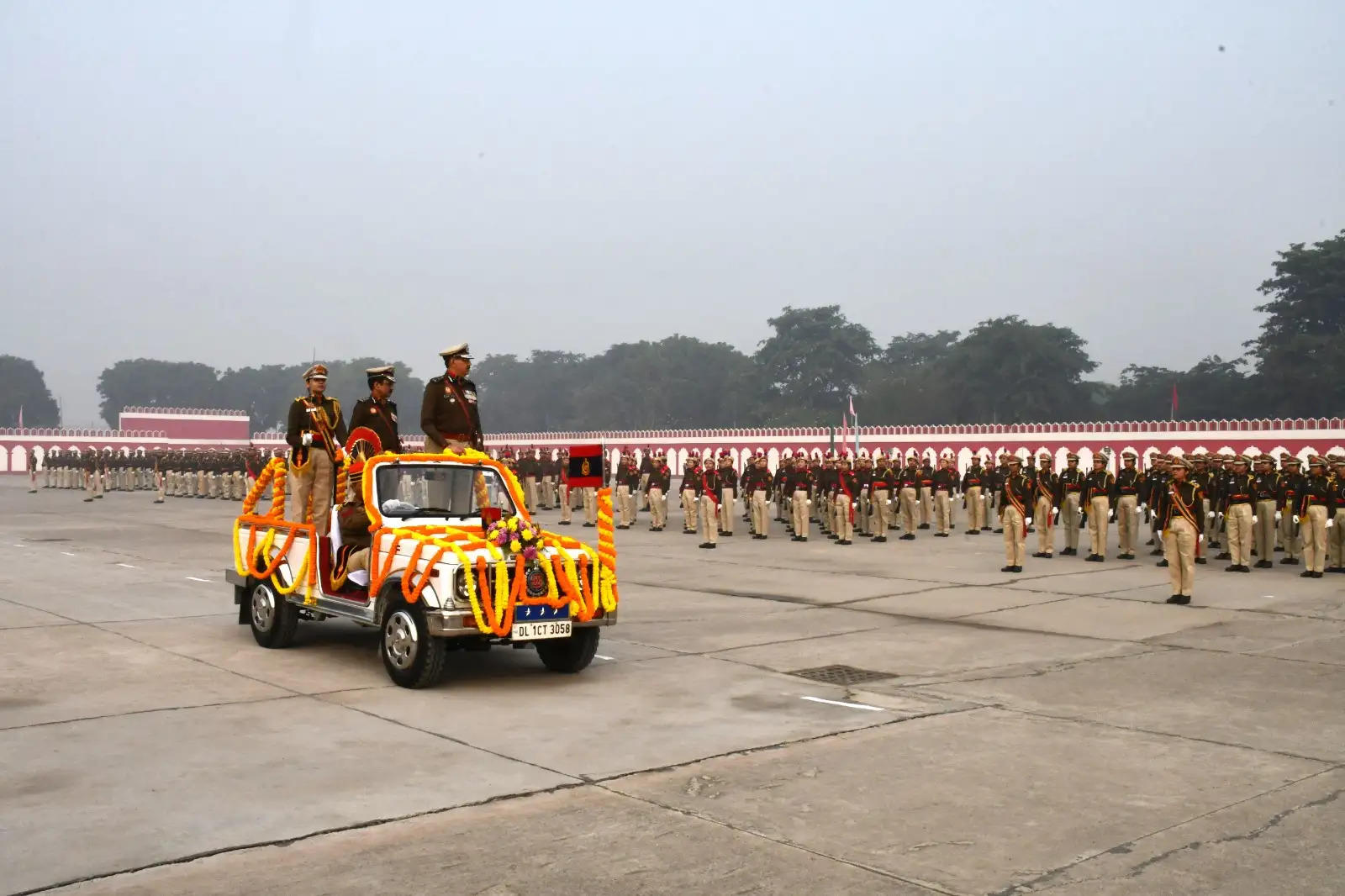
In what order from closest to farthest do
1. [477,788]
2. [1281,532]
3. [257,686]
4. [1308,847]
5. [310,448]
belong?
[1308,847] < [477,788] < [257,686] < [310,448] < [1281,532]

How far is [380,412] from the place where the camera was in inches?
466

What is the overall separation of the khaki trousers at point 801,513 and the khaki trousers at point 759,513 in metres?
0.69

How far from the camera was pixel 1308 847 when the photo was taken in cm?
586

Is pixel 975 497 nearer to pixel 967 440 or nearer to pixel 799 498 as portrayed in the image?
pixel 799 498

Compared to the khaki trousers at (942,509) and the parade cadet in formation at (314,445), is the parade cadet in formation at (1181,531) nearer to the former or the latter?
the parade cadet in formation at (314,445)

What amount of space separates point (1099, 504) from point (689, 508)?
10144 mm

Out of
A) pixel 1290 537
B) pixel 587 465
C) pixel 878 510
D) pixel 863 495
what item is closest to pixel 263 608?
pixel 587 465

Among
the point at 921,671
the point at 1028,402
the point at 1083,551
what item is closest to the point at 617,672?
the point at 921,671

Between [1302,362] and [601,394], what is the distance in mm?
61937

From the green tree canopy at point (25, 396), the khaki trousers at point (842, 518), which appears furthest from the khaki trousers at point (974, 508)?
the green tree canopy at point (25, 396)

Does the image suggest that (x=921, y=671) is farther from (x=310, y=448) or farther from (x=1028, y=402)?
(x=1028, y=402)

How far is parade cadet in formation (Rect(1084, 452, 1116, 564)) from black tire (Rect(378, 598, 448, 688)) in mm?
14666

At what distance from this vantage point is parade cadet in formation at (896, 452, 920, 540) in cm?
2723

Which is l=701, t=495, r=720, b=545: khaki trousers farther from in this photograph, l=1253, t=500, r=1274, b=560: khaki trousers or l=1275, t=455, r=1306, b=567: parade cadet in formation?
l=1275, t=455, r=1306, b=567: parade cadet in formation
